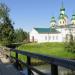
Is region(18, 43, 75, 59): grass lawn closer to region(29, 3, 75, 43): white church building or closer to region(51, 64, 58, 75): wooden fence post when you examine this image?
region(29, 3, 75, 43): white church building

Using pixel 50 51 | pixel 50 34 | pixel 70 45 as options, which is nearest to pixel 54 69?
pixel 70 45

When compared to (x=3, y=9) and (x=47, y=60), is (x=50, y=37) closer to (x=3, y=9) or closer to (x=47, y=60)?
(x=3, y=9)

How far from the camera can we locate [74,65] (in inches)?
148

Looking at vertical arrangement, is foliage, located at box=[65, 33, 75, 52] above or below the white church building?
below

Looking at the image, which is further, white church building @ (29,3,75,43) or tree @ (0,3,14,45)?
white church building @ (29,3,75,43)

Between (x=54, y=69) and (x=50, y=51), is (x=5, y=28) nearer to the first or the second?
(x=50, y=51)

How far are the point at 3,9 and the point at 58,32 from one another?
45612mm

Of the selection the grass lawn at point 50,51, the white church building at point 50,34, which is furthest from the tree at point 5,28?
the white church building at point 50,34

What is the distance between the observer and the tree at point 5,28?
5972 cm

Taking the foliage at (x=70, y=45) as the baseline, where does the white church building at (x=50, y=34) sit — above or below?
above

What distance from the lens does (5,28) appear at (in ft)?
196

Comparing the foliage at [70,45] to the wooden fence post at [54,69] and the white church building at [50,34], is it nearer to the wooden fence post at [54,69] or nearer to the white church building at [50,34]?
the white church building at [50,34]

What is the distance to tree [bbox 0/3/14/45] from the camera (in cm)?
5972

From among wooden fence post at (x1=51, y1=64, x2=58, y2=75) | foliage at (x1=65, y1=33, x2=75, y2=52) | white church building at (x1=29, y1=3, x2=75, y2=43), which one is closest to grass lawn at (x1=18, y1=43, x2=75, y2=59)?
foliage at (x1=65, y1=33, x2=75, y2=52)
